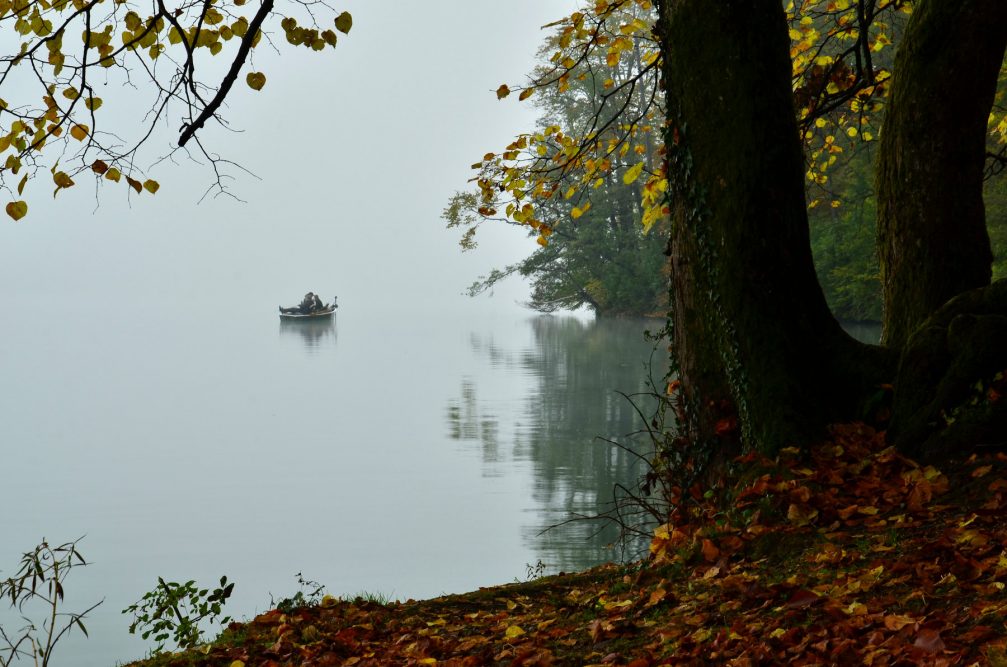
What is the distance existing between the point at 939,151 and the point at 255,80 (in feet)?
13.4

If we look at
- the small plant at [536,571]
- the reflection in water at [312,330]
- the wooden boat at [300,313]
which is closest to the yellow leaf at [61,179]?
the small plant at [536,571]

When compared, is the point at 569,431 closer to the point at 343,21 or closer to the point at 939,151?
the point at 939,151

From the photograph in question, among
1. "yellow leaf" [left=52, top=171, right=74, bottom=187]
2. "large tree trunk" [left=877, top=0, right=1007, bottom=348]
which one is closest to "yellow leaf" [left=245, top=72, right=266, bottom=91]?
"yellow leaf" [left=52, top=171, right=74, bottom=187]

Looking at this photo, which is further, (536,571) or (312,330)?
(312,330)

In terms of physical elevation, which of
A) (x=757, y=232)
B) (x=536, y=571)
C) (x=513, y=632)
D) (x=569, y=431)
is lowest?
(x=536, y=571)

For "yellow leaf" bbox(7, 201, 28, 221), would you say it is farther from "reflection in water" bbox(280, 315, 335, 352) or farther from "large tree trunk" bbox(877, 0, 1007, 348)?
"reflection in water" bbox(280, 315, 335, 352)

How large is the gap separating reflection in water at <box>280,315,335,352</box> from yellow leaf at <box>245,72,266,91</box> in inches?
1396

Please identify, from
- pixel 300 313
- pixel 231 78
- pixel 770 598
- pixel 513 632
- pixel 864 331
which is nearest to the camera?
pixel 770 598

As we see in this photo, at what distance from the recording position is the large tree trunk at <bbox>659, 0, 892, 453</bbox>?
5.41 meters

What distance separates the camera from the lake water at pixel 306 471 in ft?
37.4

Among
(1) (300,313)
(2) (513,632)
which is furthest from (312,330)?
(2) (513,632)

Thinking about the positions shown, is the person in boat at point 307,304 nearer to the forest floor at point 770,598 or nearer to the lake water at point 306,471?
the lake water at point 306,471

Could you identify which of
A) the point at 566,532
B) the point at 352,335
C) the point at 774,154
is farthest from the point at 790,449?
the point at 352,335

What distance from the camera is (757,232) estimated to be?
17.7ft
